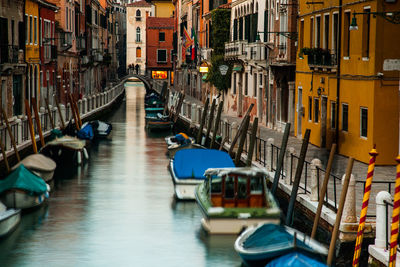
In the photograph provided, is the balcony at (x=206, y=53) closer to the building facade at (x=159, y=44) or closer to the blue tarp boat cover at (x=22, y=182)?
the blue tarp boat cover at (x=22, y=182)

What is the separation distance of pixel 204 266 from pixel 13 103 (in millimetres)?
17589

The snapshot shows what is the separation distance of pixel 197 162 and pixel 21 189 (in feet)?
15.4

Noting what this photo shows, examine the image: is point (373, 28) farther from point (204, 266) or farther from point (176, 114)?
point (176, 114)

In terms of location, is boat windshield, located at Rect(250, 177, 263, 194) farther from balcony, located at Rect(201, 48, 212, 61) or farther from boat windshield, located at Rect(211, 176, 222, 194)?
balcony, located at Rect(201, 48, 212, 61)

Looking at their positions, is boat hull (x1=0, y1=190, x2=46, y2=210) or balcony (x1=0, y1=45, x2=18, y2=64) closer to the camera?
boat hull (x1=0, y1=190, x2=46, y2=210)

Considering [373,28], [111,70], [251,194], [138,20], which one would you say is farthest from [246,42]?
[138,20]

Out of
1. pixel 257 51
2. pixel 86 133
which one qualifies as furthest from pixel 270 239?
pixel 86 133

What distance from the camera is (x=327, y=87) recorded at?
24156mm

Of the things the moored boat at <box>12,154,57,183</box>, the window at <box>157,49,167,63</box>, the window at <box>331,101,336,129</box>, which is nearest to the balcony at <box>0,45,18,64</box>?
the moored boat at <box>12,154,57,183</box>

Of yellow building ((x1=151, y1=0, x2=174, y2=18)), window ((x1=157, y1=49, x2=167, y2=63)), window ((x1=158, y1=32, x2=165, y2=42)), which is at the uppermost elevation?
yellow building ((x1=151, y1=0, x2=174, y2=18))

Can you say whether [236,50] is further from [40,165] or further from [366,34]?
[366,34]

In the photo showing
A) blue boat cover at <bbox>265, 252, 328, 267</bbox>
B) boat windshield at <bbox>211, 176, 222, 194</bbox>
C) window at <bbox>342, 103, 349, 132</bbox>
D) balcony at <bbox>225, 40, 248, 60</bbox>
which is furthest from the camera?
balcony at <bbox>225, 40, 248, 60</bbox>

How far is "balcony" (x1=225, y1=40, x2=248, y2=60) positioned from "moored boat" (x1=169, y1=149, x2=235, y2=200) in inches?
552

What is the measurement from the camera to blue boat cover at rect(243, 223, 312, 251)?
1173 centimetres
